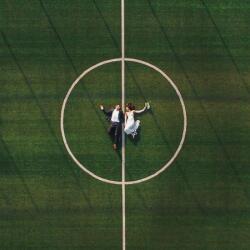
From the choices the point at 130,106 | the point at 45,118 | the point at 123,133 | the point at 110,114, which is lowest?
the point at 123,133

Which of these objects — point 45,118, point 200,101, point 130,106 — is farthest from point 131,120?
point 45,118

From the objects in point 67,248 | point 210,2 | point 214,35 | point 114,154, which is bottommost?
point 67,248

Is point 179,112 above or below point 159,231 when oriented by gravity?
above

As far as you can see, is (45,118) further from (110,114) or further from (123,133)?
(123,133)

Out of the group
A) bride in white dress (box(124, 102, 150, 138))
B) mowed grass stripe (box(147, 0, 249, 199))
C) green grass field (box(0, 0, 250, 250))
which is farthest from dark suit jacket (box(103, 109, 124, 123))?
mowed grass stripe (box(147, 0, 249, 199))

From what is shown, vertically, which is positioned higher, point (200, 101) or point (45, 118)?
point (200, 101)

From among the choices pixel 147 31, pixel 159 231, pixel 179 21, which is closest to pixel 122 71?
pixel 147 31

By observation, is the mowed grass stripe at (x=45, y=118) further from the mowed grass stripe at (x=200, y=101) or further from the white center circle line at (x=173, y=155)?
the mowed grass stripe at (x=200, y=101)

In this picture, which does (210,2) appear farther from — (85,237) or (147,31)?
(85,237)
